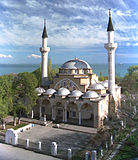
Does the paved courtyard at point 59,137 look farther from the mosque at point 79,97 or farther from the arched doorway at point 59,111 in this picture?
the arched doorway at point 59,111

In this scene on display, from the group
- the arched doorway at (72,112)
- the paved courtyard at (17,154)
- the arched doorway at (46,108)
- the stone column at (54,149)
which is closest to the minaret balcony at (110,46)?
the arched doorway at (72,112)

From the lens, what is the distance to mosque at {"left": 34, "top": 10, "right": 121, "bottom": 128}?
18328mm

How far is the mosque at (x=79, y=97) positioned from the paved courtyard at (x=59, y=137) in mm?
2359

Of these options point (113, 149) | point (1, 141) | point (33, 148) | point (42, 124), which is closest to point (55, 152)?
point (33, 148)

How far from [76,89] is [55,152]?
32.1ft

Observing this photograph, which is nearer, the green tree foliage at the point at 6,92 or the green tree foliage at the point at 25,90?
the green tree foliage at the point at 6,92

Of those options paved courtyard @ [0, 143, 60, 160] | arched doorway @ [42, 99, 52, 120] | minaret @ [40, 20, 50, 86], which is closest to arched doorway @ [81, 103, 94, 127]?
arched doorway @ [42, 99, 52, 120]

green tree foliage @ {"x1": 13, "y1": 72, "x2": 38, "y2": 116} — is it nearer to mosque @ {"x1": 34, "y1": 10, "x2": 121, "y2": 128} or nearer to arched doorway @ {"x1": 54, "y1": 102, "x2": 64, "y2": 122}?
mosque @ {"x1": 34, "y1": 10, "x2": 121, "y2": 128}

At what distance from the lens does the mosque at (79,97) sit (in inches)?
722

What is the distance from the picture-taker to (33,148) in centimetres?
1277

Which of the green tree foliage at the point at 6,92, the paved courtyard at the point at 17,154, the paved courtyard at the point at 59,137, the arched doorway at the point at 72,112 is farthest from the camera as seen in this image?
the arched doorway at the point at 72,112

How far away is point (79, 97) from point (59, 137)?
515cm

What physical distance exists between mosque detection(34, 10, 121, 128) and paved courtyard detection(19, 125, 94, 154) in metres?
2.36

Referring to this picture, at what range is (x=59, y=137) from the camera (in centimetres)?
1520
